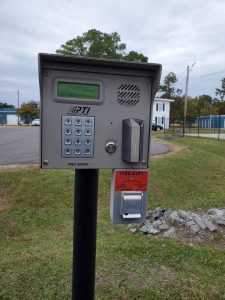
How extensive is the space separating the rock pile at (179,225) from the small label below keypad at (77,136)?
8.89ft

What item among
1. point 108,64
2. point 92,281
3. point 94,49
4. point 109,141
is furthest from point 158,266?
point 94,49

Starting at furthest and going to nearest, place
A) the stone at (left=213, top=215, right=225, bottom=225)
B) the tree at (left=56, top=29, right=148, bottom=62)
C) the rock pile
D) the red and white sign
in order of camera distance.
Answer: the tree at (left=56, top=29, right=148, bottom=62) < the stone at (left=213, top=215, right=225, bottom=225) < the rock pile < the red and white sign

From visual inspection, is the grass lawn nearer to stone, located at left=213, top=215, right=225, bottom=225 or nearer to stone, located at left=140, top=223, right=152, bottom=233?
stone, located at left=140, top=223, right=152, bottom=233

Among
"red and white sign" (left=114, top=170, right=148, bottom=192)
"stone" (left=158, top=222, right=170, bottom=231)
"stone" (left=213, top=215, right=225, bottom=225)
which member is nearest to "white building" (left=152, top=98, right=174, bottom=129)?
"stone" (left=213, top=215, right=225, bottom=225)

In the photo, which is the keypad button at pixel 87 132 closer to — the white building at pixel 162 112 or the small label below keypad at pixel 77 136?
the small label below keypad at pixel 77 136

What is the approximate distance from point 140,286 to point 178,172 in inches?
251

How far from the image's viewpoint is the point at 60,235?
4164mm

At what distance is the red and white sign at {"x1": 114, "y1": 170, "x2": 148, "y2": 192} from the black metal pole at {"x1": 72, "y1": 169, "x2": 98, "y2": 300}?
0.13m

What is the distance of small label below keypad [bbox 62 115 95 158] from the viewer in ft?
5.13

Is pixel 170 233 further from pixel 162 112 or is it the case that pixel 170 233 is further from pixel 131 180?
pixel 162 112

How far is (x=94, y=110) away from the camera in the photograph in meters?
1.60

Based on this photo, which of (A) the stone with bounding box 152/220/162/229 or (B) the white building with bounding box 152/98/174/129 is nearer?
(A) the stone with bounding box 152/220/162/229

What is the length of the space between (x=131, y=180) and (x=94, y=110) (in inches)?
16.2

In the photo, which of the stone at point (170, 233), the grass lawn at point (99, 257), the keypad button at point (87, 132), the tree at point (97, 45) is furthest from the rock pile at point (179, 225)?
the tree at point (97, 45)
